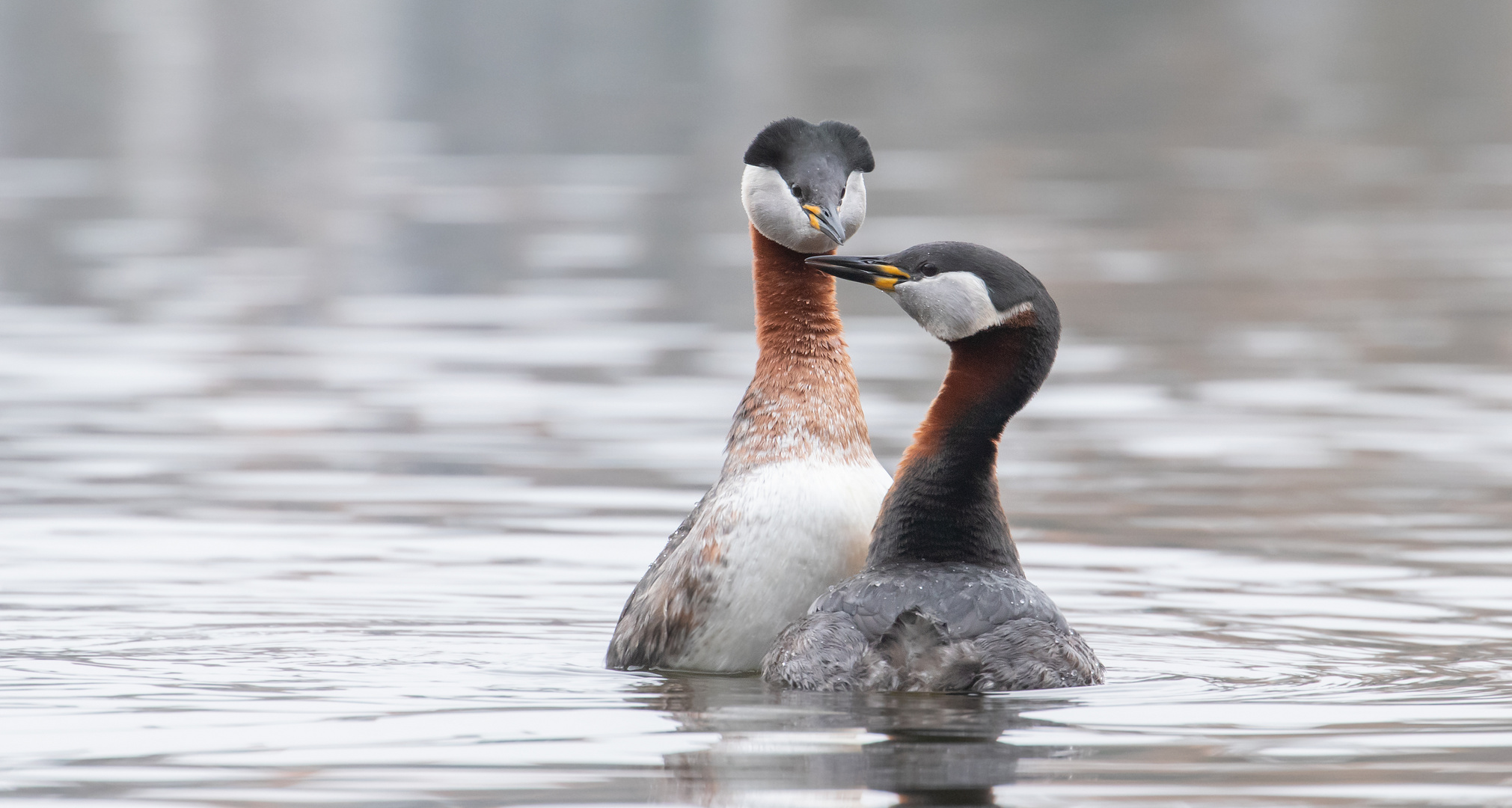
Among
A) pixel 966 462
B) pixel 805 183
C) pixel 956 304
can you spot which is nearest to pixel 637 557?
pixel 805 183

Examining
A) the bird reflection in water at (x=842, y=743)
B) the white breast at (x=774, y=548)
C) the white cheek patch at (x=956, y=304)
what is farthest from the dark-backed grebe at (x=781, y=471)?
the white cheek patch at (x=956, y=304)

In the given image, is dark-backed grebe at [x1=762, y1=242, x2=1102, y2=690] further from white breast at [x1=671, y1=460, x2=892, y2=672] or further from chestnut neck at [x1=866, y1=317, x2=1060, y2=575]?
white breast at [x1=671, y1=460, x2=892, y2=672]

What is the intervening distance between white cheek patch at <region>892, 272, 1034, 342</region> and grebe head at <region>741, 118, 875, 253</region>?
1.78ft

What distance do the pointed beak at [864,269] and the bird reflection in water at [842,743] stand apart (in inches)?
54.9

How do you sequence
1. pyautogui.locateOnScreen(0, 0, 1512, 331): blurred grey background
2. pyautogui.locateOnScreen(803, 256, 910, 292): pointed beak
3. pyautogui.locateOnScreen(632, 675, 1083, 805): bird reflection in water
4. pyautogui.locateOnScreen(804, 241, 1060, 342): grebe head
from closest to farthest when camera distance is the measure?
pyautogui.locateOnScreen(632, 675, 1083, 805): bird reflection in water → pyautogui.locateOnScreen(804, 241, 1060, 342): grebe head → pyautogui.locateOnScreen(803, 256, 910, 292): pointed beak → pyautogui.locateOnScreen(0, 0, 1512, 331): blurred grey background

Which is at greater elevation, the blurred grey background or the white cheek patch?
the blurred grey background

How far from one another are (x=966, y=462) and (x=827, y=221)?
101 centimetres

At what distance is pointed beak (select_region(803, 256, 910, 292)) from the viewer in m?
8.23

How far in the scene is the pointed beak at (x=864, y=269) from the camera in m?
8.23

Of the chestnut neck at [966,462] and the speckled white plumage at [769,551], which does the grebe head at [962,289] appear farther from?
the speckled white plumage at [769,551]

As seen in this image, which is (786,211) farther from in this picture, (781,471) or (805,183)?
(781,471)

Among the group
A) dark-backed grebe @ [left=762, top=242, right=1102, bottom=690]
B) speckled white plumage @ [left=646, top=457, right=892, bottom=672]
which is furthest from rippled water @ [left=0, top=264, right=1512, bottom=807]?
speckled white plumage @ [left=646, top=457, right=892, bottom=672]

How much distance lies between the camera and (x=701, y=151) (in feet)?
113

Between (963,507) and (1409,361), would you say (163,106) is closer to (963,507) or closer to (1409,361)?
(1409,361)
